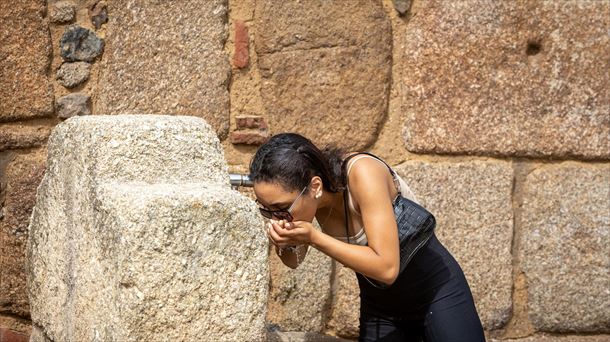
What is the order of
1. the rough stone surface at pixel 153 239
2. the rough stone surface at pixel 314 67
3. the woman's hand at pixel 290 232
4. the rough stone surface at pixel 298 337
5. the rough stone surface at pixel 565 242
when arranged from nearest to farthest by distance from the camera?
the rough stone surface at pixel 153 239 → the woman's hand at pixel 290 232 → the rough stone surface at pixel 298 337 → the rough stone surface at pixel 314 67 → the rough stone surface at pixel 565 242

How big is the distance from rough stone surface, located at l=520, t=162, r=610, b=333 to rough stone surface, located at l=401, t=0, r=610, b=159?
10cm

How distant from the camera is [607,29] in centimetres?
346

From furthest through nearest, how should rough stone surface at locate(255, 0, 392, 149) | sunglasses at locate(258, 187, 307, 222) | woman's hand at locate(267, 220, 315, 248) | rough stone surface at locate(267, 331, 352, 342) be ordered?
rough stone surface at locate(255, 0, 392, 149) < rough stone surface at locate(267, 331, 352, 342) < sunglasses at locate(258, 187, 307, 222) < woman's hand at locate(267, 220, 315, 248)

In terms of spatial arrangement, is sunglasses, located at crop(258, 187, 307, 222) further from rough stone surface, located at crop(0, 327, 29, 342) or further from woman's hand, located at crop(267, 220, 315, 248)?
rough stone surface, located at crop(0, 327, 29, 342)

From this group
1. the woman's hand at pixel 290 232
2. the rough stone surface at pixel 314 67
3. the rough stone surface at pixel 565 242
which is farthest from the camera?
the rough stone surface at pixel 565 242

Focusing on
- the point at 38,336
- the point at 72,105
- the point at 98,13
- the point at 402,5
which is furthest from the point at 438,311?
the point at 98,13

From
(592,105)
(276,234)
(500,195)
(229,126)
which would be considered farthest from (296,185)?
(592,105)

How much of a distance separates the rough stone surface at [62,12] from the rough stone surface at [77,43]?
0.11ft

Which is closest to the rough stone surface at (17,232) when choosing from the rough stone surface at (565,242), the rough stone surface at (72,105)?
the rough stone surface at (72,105)

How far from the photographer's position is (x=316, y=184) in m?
2.40

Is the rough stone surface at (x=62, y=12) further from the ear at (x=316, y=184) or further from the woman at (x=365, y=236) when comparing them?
the ear at (x=316, y=184)

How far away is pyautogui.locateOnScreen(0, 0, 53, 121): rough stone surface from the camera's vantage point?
Answer: 319 centimetres

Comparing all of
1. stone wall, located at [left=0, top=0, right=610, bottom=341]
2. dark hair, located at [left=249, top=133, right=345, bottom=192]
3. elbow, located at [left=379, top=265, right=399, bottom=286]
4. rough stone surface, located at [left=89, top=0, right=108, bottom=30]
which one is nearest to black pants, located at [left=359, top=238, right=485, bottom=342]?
elbow, located at [left=379, top=265, right=399, bottom=286]

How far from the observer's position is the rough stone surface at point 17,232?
3.20 metres
